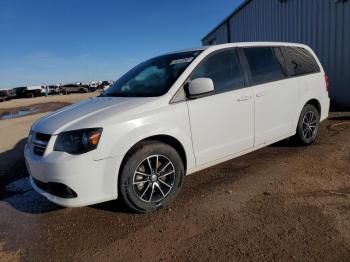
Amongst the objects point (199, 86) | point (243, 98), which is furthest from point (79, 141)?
point (243, 98)

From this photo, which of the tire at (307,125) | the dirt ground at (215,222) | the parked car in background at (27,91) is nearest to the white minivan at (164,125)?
the tire at (307,125)

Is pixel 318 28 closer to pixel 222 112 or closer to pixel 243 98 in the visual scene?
pixel 243 98

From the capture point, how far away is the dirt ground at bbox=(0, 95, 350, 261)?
2.65 metres

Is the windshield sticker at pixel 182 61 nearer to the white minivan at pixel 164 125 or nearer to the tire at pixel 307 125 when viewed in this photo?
the white minivan at pixel 164 125

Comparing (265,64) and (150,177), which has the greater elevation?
(265,64)

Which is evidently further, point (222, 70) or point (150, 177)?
point (222, 70)

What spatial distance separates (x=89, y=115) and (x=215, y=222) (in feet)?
5.51

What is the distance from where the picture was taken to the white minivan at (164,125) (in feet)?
10.0

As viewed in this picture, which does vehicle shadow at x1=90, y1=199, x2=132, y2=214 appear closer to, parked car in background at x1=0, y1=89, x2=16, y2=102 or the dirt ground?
the dirt ground

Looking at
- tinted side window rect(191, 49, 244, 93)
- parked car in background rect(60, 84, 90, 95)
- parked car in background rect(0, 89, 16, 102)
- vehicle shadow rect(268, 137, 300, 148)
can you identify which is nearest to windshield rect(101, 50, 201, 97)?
tinted side window rect(191, 49, 244, 93)

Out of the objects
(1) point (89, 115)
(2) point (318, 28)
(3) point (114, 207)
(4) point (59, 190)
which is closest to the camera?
(4) point (59, 190)

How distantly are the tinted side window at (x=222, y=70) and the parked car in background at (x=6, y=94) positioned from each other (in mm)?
41385

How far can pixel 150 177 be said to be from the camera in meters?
3.40

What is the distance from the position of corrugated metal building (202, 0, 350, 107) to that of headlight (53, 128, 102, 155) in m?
8.35
